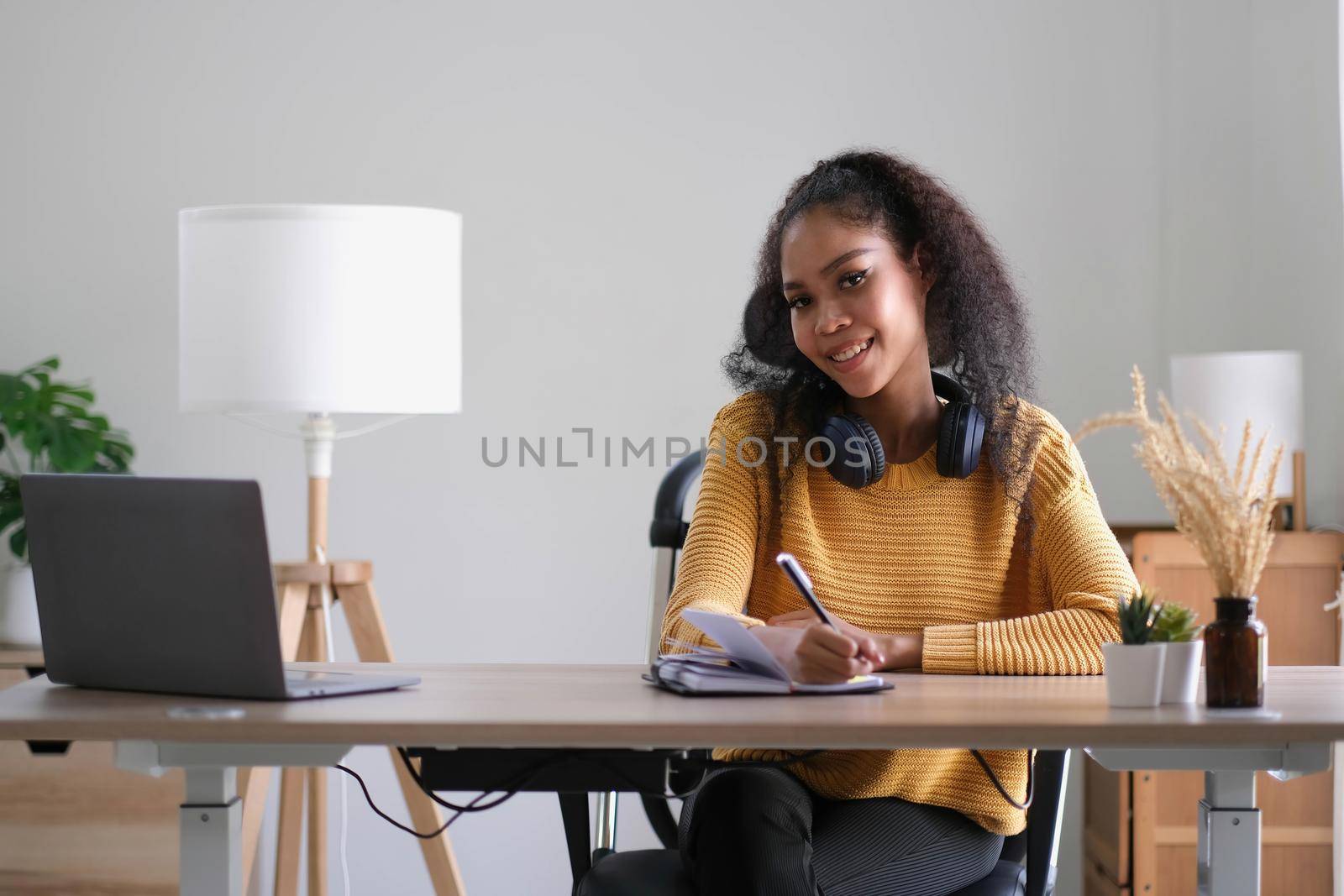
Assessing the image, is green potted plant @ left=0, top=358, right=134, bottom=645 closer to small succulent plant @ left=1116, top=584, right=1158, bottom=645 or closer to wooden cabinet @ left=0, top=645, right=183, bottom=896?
wooden cabinet @ left=0, top=645, right=183, bottom=896

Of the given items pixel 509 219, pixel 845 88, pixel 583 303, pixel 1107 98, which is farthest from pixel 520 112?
pixel 1107 98

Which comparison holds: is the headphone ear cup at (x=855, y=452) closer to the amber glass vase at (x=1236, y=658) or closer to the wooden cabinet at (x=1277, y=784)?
the amber glass vase at (x=1236, y=658)

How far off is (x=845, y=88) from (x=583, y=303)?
2.53ft

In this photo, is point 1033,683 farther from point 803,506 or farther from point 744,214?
point 744,214

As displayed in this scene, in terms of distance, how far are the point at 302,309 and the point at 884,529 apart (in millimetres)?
1110

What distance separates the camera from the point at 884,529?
1.74 metres

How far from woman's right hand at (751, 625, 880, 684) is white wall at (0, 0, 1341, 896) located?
5.96 ft

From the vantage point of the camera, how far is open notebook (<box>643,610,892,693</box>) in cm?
135

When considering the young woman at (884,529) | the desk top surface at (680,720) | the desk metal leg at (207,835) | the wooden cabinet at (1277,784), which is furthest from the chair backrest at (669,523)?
the wooden cabinet at (1277,784)

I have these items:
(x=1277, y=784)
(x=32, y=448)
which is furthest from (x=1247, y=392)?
(x=32, y=448)

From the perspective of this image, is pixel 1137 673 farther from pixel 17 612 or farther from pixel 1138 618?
pixel 17 612

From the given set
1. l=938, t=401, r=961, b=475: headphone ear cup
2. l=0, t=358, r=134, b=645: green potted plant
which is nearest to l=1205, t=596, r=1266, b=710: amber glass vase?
l=938, t=401, r=961, b=475: headphone ear cup

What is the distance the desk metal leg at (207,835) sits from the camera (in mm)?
1280

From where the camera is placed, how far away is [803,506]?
1779 millimetres
